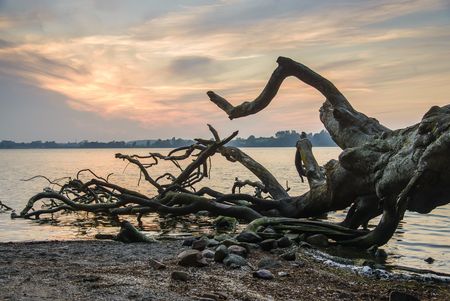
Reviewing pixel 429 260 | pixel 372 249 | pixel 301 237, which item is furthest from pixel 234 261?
pixel 429 260

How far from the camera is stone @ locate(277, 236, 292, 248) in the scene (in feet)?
30.0

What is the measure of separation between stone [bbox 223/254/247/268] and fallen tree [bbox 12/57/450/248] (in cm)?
256

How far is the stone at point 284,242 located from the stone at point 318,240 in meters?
0.80

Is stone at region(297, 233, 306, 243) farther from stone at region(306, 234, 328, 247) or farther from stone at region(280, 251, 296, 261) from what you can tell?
stone at region(280, 251, 296, 261)

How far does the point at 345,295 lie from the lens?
5.91 metres

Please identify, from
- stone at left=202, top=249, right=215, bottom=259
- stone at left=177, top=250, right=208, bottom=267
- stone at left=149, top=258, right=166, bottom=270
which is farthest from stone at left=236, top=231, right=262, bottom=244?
stone at left=149, top=258, right=166, bottom=270

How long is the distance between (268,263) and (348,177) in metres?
3.20

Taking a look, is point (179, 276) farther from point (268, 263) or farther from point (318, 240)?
point (318, 240)

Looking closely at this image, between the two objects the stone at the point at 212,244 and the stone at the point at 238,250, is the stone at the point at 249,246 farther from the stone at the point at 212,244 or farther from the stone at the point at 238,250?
the stone at the point at 212,244

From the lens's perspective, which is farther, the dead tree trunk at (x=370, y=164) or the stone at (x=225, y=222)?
the stone at (x=225, y=222)

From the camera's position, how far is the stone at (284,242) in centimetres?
916

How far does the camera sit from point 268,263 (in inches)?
290

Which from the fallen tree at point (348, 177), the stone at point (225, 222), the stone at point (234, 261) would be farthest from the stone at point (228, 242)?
the stone at point (225, 222)

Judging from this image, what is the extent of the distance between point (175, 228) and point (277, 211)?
3180 mm
